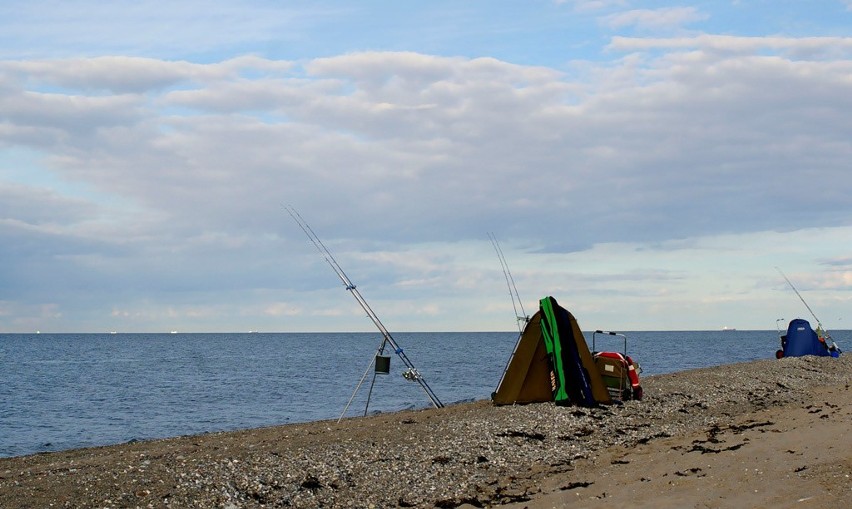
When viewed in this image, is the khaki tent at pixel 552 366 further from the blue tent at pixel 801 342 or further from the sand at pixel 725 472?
the blue tent at pixel 801 342

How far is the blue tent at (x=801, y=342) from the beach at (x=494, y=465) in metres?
17.7

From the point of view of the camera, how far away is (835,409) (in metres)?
18.3

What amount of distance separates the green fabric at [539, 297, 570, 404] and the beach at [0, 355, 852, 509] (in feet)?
1.40

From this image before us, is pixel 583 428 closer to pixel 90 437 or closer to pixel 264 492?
pixel 264 492

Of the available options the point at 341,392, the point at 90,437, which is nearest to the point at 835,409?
the point at 90,437

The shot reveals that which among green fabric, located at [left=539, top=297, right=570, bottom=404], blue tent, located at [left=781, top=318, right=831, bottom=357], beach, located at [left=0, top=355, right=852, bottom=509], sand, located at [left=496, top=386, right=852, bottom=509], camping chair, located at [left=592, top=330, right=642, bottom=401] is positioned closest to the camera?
sand, located at [left=496, top=386, right=852, bottom=509]

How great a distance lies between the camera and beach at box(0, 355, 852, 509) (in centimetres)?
1088

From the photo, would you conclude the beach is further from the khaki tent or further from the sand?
the khaki tent

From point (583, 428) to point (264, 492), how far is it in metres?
7.20

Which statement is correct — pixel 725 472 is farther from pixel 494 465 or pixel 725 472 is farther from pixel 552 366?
pixel 552 366

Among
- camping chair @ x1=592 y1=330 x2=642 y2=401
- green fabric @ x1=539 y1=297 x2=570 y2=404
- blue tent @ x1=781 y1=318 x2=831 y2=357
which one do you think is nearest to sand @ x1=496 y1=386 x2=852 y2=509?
green fabric @ x1=539 y1=297 x2=570 y2=404

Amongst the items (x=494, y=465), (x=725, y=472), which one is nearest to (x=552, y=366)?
(x=494, y=465)

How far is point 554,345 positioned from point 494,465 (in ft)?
17.3

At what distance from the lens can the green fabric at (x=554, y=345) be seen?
18359 millimetres
